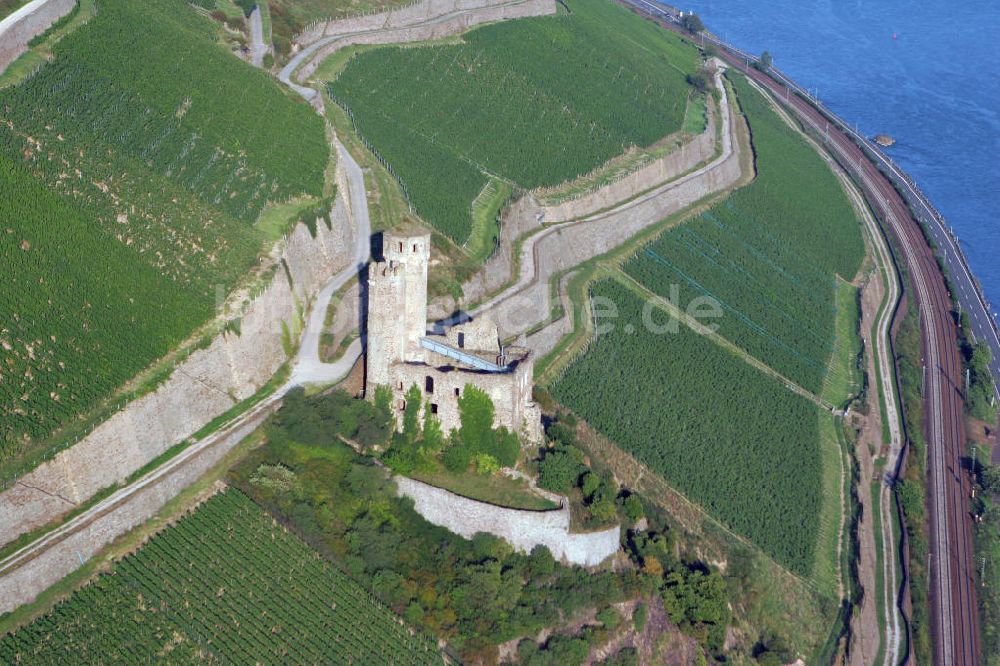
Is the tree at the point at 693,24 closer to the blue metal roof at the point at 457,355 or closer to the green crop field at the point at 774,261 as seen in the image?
the green crop field at the point at 774,261

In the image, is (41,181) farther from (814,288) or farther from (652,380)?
(814,288)

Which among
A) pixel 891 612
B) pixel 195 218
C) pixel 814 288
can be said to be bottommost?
pixel 891 612

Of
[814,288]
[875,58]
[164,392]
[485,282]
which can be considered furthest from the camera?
[875,58]

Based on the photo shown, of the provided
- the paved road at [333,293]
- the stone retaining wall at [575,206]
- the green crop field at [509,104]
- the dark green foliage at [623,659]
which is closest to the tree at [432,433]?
the paved road at [333,293]

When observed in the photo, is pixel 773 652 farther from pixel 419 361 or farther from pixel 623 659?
pixel 419 361

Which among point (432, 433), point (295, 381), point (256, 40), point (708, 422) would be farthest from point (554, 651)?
point (256, 40)

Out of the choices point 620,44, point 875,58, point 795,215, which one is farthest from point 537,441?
point 875,58

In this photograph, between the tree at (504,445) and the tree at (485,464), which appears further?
the tree at (504,445)

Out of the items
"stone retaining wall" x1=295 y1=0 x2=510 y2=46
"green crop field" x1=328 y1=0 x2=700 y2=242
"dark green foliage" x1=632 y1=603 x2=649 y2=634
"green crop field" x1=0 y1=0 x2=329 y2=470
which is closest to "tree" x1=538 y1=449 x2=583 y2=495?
"dark green foliage" x1=632 y1=603 x2=649 y2=634
